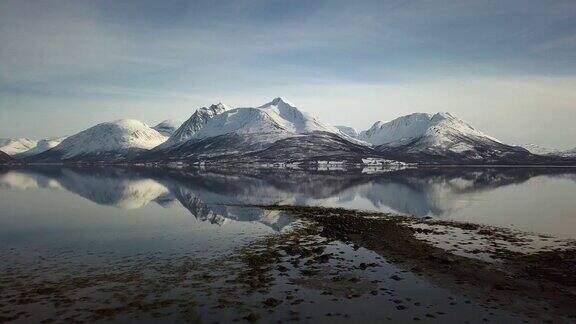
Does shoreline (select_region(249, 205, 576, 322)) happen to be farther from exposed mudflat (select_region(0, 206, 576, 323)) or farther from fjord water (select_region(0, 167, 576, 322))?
fjord water (select_region(0, 167, 576, 322))

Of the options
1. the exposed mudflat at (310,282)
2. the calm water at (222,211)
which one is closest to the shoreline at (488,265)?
the exposed mudflat at (310,282)

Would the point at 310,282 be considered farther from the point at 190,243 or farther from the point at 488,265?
the point at 190,243

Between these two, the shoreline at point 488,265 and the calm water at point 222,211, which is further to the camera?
the calm water at point 222,211

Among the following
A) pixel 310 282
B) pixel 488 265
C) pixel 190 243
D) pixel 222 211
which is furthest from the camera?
pixel 222 211

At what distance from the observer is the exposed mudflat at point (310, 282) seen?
3002 centimetres

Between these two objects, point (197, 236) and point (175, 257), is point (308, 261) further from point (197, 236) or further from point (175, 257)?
point (197, 236)

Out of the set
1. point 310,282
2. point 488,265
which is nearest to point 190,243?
point 310,282

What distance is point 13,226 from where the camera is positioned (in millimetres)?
66625

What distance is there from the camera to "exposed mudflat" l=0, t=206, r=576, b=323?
30.0 meters

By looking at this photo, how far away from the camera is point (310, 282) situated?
37.3 metres

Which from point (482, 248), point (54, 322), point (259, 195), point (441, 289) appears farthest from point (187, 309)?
point (259, 195)

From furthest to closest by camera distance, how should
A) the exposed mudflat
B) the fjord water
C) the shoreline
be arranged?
the shoreline → the fjord water → the exposed mudflat

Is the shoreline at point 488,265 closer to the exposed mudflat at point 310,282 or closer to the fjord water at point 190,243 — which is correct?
the exposed mudflat at point 310,282

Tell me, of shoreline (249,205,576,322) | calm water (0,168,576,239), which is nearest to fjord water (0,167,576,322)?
calm water (0,168,576,239)
